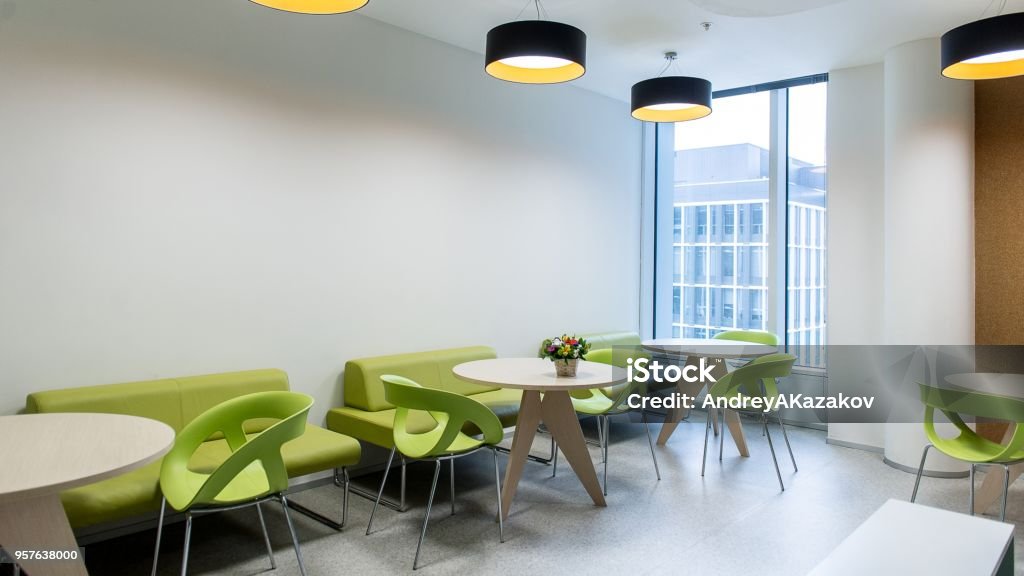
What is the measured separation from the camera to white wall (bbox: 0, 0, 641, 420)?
12.1 ft

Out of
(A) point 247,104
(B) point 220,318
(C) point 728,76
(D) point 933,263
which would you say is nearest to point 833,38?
(C) point 728,76

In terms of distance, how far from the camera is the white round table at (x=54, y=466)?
2.12m

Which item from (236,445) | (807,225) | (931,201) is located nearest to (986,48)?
(931,201)

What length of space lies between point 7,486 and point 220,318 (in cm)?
241

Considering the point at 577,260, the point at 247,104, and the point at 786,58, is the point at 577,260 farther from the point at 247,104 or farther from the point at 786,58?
the point at 247,104

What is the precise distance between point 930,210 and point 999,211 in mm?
630

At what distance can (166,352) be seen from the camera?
13.6ft

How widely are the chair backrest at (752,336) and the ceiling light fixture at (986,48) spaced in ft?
8.74

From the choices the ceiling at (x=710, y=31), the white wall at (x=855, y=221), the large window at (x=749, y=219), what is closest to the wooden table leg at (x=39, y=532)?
the ceiling at (x=710, y=31)

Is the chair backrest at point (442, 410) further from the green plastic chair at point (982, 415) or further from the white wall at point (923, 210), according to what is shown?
the white wall at point (923, 210)

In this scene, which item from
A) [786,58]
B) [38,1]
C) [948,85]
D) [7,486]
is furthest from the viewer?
[786,58]

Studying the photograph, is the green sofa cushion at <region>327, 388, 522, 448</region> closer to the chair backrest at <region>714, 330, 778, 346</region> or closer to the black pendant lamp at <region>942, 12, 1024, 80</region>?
the chair backrest at <region>714, 330, 778, 346</region>

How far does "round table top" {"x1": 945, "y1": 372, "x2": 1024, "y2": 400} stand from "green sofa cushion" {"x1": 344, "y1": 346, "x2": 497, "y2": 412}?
334 cm

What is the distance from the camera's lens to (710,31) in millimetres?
5395
